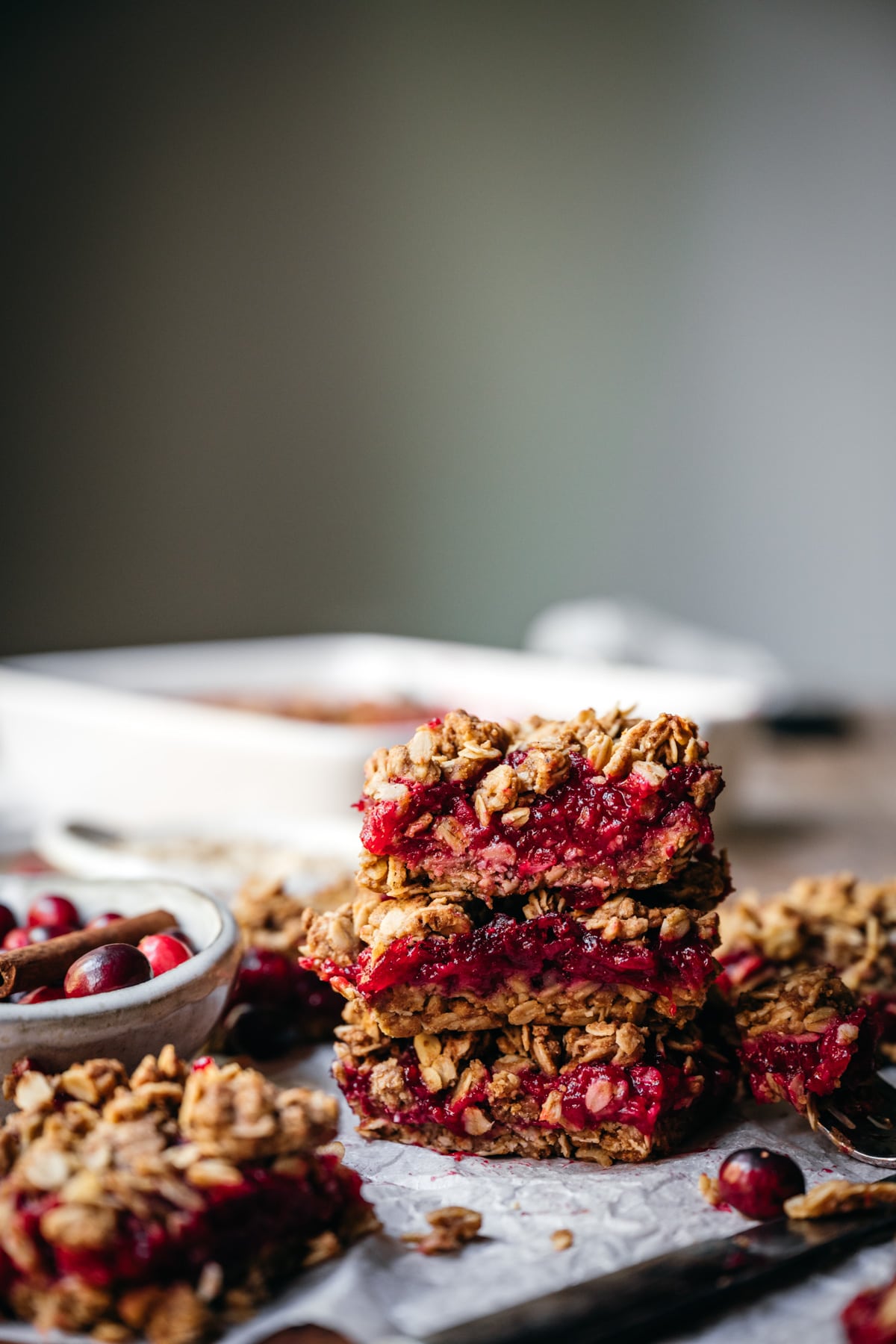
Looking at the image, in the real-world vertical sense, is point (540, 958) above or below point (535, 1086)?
above

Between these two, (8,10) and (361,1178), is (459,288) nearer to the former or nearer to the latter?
(8,10)

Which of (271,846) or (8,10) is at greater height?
(8,10)

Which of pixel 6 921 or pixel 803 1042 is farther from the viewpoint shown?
pixel 6 921

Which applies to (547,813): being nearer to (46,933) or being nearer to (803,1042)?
(803,1042)

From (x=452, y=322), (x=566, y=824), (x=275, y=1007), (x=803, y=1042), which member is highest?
(x=452, y=322)

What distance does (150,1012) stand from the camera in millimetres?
1472

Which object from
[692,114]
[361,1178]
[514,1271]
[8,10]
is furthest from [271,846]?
[692,114]


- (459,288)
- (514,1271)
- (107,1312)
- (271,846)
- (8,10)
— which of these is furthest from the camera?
(459,288)

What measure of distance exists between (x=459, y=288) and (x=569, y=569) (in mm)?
2106

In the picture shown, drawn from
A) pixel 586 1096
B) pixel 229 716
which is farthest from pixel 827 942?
pixel 229 716

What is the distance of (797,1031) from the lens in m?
1.51

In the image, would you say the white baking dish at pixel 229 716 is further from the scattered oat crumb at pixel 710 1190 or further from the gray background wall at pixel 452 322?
the gray background wall at pixel 452 322

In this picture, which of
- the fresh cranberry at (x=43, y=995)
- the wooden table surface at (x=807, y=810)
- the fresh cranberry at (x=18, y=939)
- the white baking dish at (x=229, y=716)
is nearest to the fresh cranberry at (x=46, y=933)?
the fresh cranberry at (x=18, y=939)

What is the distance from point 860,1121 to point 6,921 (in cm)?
120
